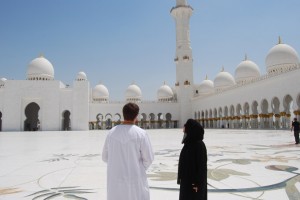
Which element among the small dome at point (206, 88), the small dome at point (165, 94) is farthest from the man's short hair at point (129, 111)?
the small dome at point (165, 94)

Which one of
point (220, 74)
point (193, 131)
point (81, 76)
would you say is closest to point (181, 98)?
point (220, 74)

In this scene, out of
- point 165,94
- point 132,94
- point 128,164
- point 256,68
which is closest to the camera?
point 128,164

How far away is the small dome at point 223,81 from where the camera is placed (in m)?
35.3

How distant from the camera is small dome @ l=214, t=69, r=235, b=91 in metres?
35.3

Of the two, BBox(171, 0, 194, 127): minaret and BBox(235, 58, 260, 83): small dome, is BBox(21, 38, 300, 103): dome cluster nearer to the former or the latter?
BBox(235, 58, 260, 83): small dome

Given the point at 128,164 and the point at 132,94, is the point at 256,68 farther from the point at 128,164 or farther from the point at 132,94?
the point at 128,164

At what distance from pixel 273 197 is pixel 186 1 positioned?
3645 centimetres

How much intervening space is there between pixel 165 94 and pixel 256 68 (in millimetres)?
15139

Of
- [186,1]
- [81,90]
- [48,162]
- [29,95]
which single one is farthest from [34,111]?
[48,162]

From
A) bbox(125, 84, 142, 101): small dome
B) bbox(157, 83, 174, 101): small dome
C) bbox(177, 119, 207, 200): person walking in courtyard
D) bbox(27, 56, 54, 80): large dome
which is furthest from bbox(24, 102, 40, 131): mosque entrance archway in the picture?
bbox(177, 119, 207, 200): person walking in courtyard

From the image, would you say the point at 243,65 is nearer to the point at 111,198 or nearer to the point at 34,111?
the point at 34,111

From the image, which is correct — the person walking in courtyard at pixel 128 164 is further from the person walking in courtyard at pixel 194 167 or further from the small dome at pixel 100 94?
the small dome at pixel 100 94

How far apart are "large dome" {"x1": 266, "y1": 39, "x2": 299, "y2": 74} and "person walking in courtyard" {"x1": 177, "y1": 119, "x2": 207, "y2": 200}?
25735mm

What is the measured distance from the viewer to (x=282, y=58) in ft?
84.4
